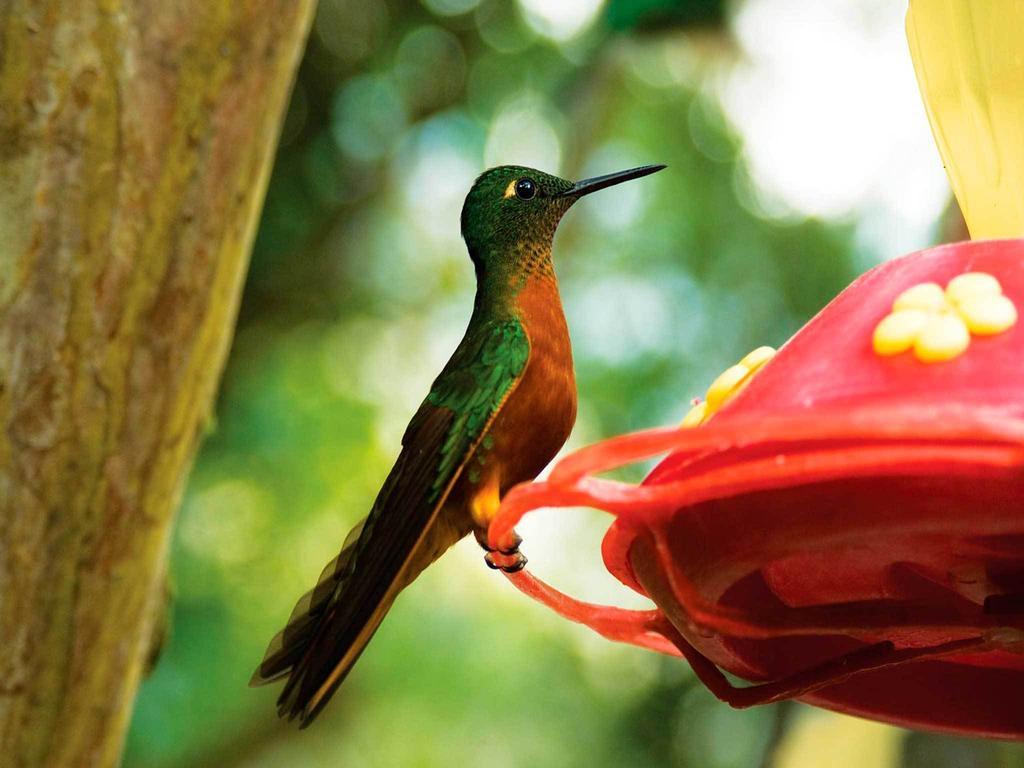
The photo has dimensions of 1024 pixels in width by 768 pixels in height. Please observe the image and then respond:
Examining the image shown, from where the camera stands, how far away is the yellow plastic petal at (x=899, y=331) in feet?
3.63

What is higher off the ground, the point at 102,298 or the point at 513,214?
the point at 102,298

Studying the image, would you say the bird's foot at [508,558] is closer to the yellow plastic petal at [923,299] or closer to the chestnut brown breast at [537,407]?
the chestnut brown breast at [537,407]

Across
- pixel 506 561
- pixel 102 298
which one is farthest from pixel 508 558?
pixel 102 298

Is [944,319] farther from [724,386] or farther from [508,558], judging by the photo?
[508,558]

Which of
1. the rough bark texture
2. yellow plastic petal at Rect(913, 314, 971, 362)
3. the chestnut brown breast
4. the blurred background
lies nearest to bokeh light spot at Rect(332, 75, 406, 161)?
the blurred background

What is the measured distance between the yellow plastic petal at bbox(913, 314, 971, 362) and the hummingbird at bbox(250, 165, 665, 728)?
62 cm

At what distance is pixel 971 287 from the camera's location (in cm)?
119

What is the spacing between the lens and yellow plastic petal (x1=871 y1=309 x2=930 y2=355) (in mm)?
1107

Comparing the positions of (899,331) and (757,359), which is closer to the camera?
(899,331)

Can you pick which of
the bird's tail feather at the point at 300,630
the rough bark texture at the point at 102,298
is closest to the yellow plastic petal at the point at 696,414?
the bird's tail feather at the point at 300,630

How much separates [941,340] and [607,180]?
78cm

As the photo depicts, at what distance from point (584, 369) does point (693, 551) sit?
18.4 feet

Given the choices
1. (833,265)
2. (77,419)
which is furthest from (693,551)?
(833,265)

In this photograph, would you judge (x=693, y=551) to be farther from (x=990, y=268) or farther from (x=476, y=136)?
(x=476, y=136)
